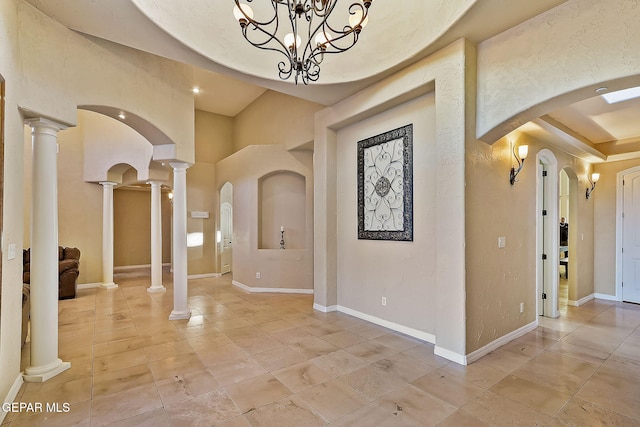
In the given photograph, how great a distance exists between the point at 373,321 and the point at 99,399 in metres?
3.16

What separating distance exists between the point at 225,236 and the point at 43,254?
6.19 m

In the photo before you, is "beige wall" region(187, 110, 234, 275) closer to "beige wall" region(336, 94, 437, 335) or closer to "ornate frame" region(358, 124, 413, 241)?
"beige wall" region(336, 94, 437, 335)

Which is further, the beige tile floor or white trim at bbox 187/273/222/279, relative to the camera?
white trim at bbox 187/273/222/279

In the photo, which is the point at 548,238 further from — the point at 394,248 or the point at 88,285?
the point at 88,285

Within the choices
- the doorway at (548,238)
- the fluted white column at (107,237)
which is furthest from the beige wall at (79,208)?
the doorway at (548,238)

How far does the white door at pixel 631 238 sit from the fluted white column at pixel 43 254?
8.57m

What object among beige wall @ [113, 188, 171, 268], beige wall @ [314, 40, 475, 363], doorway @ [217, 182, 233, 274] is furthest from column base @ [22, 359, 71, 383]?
beige wall @ [113, 188, 171, 268]

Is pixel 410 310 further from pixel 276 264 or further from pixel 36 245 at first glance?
pixel 36 245

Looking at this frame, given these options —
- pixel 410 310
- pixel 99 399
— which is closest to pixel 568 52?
pixel 410 310

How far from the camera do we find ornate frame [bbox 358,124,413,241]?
389 cm

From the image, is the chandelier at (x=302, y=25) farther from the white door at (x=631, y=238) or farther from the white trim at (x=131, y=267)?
the white trim at (x=131, y=267)

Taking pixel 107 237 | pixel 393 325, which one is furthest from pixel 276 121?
pixel 393 325
